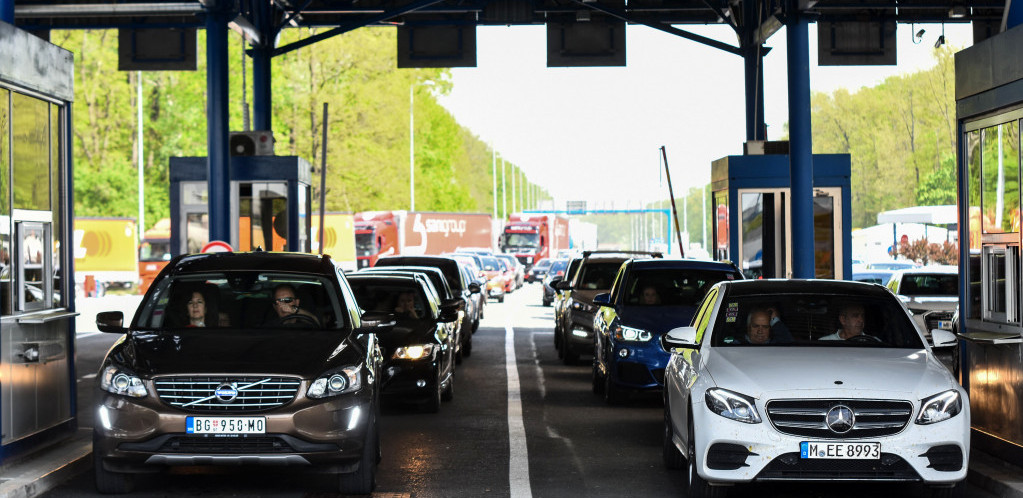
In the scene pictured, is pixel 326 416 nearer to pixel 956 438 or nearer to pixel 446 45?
pixel 956 438

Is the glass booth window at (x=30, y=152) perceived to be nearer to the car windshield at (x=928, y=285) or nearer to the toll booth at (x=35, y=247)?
the toll booth at (x=35, y=247)

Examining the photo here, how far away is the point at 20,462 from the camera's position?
10.0 meters

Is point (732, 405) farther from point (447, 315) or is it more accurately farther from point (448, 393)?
point (448, 393)

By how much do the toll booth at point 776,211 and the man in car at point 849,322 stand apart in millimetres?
15223

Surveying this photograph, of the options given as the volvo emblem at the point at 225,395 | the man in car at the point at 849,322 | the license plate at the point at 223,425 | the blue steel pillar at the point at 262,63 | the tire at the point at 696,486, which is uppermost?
the blue steel pillar at the point at 262,63

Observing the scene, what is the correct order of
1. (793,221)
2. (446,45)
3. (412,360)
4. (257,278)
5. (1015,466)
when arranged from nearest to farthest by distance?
(1015,466) < (257,278) < (412,360) < (793,221) < (446,45)

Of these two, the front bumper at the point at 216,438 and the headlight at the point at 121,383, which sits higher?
the headlight at the point at 121,383

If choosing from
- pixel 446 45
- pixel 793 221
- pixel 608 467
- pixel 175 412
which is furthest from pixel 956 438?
pixel 446 45

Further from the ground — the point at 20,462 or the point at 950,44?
the point at 950,44

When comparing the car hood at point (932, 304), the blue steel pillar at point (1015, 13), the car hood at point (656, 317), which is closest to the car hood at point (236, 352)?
the car hood at point (656, 317)

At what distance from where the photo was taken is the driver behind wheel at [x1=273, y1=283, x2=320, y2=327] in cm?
1007

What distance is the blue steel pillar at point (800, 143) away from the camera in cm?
2138

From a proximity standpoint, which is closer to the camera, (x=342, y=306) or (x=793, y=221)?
(x=342, y=306)

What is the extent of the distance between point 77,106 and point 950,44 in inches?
1504
